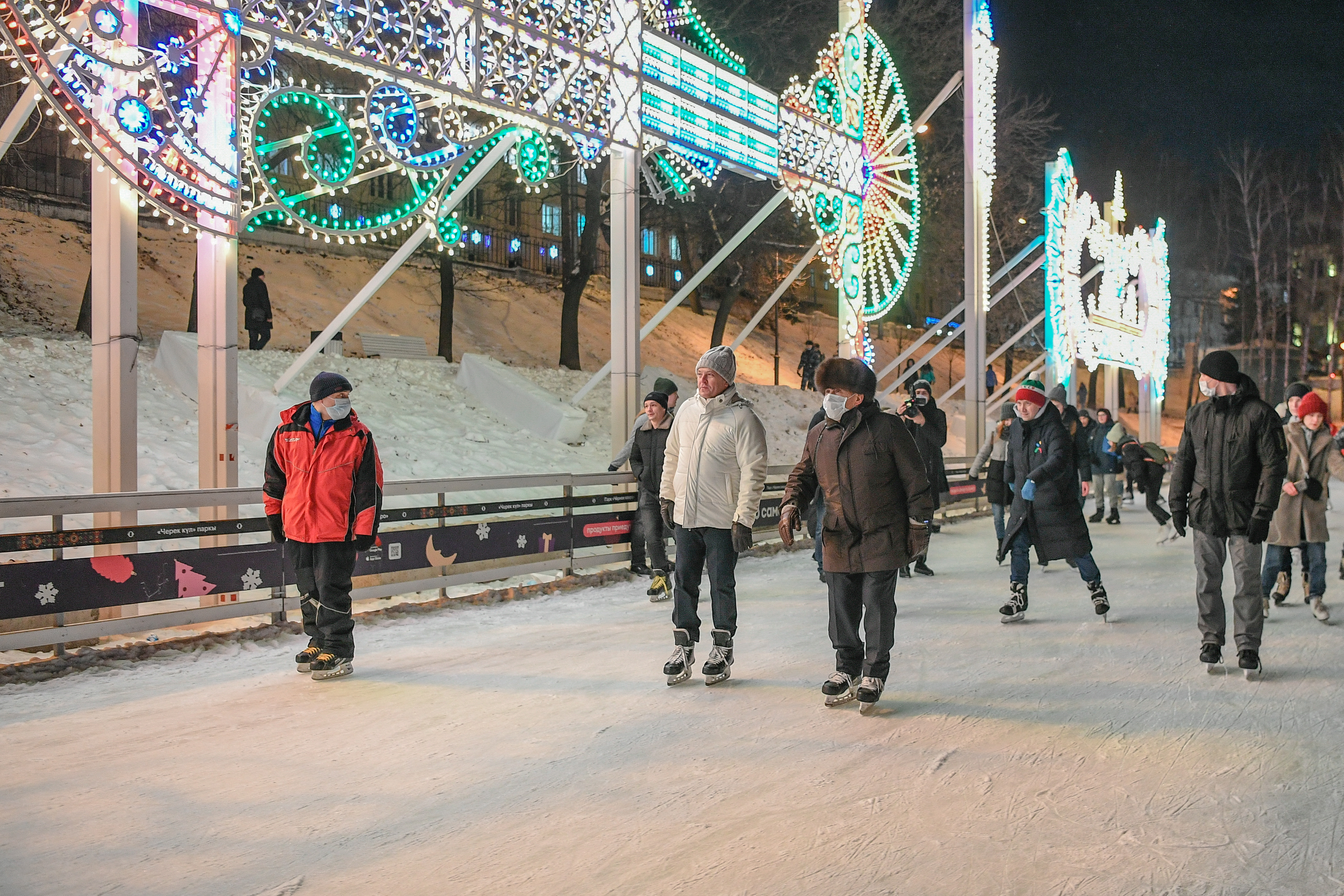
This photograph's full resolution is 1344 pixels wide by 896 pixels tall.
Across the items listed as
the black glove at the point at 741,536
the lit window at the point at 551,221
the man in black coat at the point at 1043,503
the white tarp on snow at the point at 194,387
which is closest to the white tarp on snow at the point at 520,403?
the white tarp on snow at the point at 194,387

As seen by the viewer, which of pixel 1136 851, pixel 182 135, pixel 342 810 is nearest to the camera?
pixel 1136 851

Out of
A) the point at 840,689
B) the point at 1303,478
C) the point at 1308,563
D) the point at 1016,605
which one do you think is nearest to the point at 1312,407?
the point at 1303,478

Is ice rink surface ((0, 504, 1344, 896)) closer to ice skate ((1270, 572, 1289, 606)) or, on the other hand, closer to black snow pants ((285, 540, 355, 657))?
black snow pants ((285, 540, 355, 657))

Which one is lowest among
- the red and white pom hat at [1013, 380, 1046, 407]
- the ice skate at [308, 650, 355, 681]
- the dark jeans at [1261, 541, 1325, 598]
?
the ice skate at [308, 650, 355, 681]

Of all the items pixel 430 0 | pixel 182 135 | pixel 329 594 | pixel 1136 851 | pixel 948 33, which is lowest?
pixel 1136 851

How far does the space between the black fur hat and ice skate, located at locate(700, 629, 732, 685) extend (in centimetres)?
143

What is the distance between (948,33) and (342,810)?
2597 centimetres

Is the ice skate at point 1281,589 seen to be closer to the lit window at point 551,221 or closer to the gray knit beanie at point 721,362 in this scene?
the gray knit beanie at point 721,362

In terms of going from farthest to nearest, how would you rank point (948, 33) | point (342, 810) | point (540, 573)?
1. point (948, 33)
2. point (540, 573)
3. point (342, 810)

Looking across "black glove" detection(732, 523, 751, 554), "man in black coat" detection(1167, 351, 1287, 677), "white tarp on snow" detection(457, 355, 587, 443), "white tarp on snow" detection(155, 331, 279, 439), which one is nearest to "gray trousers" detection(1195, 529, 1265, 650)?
"man in black coat" detection(1167, 351, 1287, 677)

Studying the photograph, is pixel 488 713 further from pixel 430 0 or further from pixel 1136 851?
pixel 430 0

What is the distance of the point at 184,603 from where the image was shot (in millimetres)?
7082

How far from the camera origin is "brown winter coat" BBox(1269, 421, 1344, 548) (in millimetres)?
7379

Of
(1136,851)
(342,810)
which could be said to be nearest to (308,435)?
(342,810)
